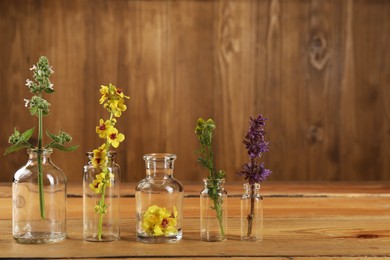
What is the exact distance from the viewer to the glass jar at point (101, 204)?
43.1 inches

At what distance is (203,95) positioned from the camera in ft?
8.16

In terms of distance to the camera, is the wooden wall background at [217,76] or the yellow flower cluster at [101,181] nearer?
the yellow flower cluster at [101,181]

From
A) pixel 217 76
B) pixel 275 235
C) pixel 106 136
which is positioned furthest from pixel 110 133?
pixel 217 76

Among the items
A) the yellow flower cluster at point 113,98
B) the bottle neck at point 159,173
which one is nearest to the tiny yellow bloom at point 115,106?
the yellow flower cluster at point 113,98

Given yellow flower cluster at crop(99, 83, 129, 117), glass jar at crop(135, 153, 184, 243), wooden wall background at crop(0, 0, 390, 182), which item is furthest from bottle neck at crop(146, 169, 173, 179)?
wooden wall background at crop(0, 0, 390, 182)

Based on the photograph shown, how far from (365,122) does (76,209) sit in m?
1.39

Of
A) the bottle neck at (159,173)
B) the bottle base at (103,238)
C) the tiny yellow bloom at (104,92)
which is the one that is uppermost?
the tiny yellow bloom at (104,92)

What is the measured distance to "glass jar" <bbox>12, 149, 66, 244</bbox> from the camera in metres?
1.09

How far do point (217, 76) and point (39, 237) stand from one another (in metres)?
1.48

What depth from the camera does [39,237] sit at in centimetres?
109

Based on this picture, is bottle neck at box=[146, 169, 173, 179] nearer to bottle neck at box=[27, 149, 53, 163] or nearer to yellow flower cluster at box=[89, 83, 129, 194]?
yellow flower cluster at box=[89, 83, 129, 194]

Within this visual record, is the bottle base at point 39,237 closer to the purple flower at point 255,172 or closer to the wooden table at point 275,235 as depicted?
the wooden table at point 275,235

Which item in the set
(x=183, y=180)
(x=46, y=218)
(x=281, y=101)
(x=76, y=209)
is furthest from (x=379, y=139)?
(x=46, y=218)

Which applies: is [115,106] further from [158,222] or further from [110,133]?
[158,222]
